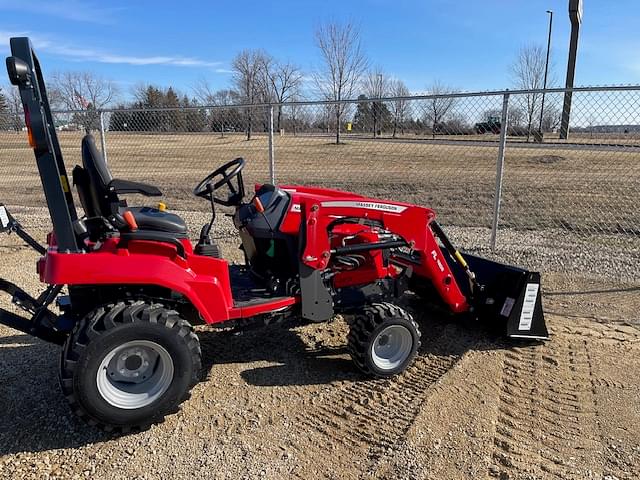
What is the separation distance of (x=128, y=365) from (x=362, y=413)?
140 cm

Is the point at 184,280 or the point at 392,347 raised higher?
the point at 184,280

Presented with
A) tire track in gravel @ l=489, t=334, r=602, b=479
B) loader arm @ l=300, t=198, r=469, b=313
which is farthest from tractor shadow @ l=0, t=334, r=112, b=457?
tire track in gravel @ l=489, t=334, r=602, b=479

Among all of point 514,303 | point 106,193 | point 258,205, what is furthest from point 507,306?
point 106,193

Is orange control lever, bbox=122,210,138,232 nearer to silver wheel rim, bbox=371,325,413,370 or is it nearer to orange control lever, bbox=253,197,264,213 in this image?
orange control lever, bbox=253,197,264,213

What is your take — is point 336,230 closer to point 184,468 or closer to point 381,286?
point 381,286

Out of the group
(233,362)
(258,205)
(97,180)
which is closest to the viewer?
(97,180)

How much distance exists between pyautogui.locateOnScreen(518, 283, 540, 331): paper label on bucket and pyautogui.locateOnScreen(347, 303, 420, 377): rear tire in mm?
965

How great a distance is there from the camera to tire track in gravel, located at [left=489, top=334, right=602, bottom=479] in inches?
106

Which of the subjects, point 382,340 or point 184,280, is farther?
point 382,340

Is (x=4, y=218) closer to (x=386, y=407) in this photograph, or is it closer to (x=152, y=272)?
(x=152, y=272)

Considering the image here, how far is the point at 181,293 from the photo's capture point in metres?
3.02

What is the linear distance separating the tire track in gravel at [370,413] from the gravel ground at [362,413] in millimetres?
10

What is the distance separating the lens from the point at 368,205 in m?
3.52

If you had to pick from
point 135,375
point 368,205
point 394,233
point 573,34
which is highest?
point 573,34
